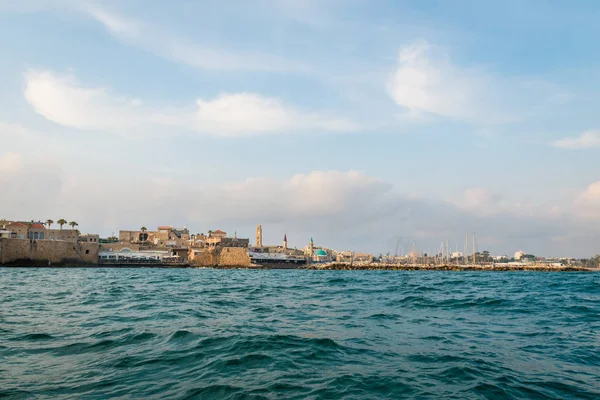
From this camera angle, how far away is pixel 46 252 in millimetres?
77625

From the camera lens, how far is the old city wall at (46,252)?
74.0 meters

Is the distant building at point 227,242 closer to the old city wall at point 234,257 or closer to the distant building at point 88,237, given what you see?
the old city wall at point 234,257

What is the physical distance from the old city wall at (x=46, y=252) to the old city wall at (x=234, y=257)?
2734cm

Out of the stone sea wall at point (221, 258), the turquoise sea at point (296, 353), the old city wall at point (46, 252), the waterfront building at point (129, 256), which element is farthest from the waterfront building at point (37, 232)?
the turquoise sea at point (296, 353)

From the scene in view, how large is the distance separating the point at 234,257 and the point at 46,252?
38.3 meters

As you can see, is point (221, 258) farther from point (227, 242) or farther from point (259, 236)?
point (259, 236)

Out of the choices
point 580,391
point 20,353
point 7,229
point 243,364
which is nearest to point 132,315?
point 20,353

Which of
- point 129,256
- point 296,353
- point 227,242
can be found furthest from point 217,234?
point 296,353

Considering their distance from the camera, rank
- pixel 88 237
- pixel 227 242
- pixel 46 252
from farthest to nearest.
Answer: pixel 227 242 → pixel 88 237 → pixel 46 252

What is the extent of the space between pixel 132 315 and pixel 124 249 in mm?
85732

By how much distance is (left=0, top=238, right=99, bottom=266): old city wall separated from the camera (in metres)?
74.0

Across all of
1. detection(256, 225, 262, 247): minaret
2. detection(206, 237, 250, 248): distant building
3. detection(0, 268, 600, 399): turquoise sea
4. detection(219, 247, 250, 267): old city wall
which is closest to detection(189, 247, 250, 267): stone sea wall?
detection(219, 247, 250, 267): old city wall

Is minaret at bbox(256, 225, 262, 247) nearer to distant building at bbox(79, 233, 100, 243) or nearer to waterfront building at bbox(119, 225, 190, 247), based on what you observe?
waterfront building at bbox(119, 225, 190, 247)

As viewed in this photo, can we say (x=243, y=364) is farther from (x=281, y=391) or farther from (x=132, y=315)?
(x=132, y=315)
